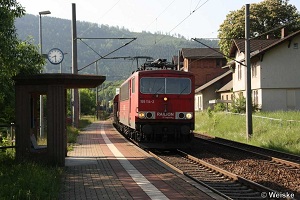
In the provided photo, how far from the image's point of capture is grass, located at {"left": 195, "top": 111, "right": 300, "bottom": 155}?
19.8 meters

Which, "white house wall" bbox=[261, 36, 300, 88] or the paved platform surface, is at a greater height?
"white house wall" bbox=[261, 36, 300, 88]

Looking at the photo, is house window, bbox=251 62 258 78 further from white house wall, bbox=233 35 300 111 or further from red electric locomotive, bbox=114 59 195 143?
red electric locomotive, bbox=114 59 195 143

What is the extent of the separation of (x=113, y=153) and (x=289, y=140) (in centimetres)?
778

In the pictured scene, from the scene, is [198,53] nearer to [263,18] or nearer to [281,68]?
[263,18]

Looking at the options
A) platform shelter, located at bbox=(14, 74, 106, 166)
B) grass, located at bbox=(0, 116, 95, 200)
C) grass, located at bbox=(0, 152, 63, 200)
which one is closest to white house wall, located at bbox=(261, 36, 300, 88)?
platform shelter, located at bbox=(14, 74, 106, 166)

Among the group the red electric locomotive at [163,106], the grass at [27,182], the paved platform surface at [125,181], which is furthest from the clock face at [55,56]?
the grass at [27,182]

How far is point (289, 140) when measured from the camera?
19812 mm

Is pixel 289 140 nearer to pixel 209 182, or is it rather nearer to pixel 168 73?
pixel 168 73

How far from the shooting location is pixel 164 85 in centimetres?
1827

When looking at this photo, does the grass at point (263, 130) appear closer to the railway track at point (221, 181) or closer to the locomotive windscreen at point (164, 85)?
the locomotive windscreen at point (164, 85)

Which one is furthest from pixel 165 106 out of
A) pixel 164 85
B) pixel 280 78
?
pixel 280 78

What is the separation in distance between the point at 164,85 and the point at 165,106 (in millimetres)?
870

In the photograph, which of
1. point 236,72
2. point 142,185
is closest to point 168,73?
point 142,185

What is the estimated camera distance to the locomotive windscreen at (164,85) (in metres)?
18.2
